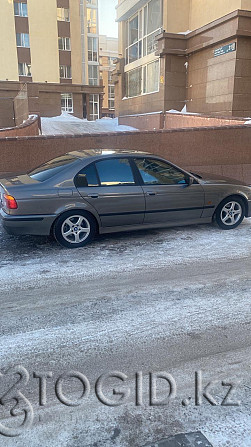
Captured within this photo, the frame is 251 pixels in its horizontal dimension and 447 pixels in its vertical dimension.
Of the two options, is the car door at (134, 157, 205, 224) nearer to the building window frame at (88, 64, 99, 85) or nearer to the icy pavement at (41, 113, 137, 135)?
the icy pavement at (41, 113, 137, 135)

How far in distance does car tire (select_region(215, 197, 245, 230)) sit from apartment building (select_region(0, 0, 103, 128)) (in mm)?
31366

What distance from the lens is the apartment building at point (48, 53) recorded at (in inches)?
1389

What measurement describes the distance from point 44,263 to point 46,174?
1.55m

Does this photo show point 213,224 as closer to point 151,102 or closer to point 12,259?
point 12,259

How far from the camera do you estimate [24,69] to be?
36312mm

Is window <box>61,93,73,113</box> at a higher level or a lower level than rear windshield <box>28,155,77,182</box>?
higher

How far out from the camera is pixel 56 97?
118 feet

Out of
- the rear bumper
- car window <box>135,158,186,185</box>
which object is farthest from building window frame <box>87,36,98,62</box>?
the rear bumper

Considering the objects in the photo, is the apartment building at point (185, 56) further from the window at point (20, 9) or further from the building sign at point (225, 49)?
the window at point (20, 9)

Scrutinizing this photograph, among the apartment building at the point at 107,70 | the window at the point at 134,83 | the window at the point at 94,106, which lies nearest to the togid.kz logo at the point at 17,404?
the window at the point at 134,83

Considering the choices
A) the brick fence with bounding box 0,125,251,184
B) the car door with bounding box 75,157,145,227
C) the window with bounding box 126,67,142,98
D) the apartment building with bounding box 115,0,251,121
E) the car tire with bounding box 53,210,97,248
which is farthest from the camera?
the window with bounding box 126,67,142,98

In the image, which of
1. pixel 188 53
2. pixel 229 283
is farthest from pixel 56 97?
pixel 229 283

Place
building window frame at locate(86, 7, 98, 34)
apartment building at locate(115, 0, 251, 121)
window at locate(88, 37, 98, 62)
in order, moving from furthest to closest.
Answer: building window frame at locate(86, 7, 98, 34), window at locate(88, 37, 98, 62), apartment building at locate(115, 0, 251, 121)

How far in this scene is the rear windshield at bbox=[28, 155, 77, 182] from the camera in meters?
5.71
